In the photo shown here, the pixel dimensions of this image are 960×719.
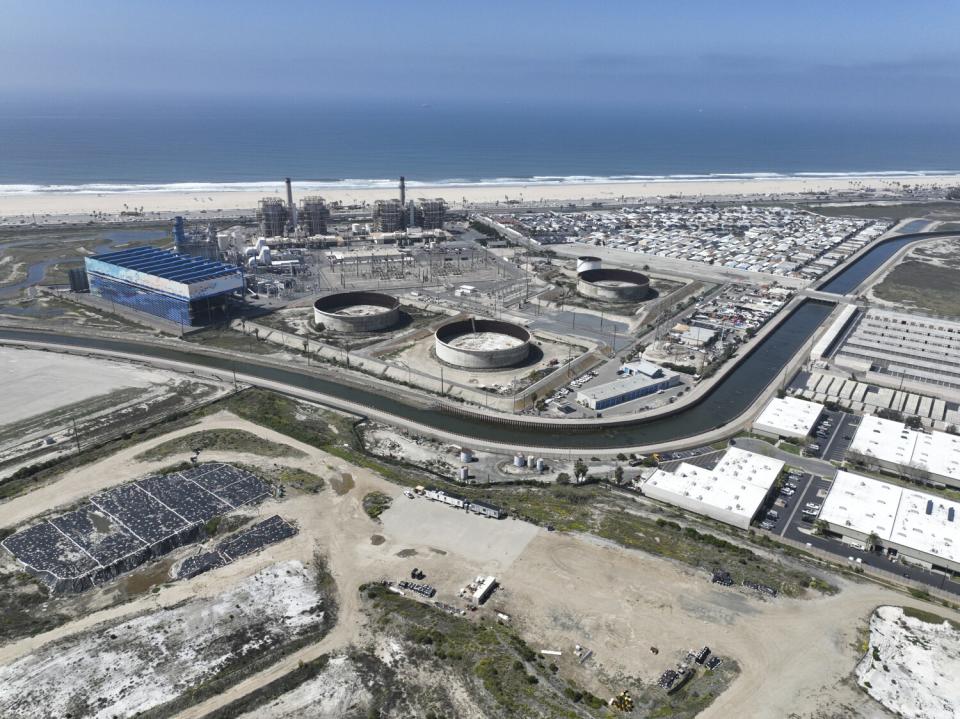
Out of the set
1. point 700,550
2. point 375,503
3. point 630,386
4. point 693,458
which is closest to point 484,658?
point 375,503

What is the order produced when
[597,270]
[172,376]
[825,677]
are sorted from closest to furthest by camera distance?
[825,677], [172,376], [597,270]

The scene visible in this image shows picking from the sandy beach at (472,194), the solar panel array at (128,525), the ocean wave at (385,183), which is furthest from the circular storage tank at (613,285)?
the ocean wave at (385,183)

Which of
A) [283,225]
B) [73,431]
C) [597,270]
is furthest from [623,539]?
[283,225]

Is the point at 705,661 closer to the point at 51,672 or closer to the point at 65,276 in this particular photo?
the point at 51,672

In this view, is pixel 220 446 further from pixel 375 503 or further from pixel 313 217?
pixel 313 217

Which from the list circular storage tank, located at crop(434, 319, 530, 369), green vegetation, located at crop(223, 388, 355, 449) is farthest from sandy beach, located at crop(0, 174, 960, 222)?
green vegetation, located at crop(223, 388, 355, 449)
